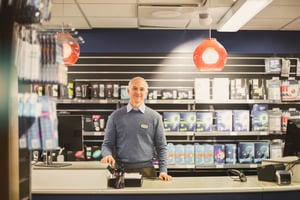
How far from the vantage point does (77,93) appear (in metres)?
6.56

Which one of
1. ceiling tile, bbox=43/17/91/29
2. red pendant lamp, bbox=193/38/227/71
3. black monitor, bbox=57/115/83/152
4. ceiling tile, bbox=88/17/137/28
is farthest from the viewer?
ceiling tile, bbox=88/17/137/28

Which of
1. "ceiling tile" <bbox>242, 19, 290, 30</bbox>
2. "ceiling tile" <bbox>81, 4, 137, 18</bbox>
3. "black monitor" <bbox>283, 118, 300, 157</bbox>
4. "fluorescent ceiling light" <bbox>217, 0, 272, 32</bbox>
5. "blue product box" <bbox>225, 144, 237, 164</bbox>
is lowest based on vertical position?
"blue product box" <bbox>225, 144, 237, 164</bbox>

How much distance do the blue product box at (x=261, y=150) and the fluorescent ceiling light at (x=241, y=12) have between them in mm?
2021

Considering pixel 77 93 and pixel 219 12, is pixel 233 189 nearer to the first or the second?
pixel 219 12

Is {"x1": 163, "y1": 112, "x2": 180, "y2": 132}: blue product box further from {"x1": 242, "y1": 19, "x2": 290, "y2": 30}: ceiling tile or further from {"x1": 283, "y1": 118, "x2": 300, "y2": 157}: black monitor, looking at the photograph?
{"x1": 283, "y1": 118, "x2": 300, "y2": 157}: black monitor

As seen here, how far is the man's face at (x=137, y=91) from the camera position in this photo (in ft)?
15.0

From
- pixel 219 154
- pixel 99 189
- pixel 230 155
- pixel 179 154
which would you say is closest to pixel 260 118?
pixel 230 155

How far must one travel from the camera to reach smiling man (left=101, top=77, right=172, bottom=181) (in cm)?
450

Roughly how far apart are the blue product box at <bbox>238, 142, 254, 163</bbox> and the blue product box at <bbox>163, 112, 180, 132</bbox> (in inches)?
43.6

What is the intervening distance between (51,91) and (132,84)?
2.61 metres

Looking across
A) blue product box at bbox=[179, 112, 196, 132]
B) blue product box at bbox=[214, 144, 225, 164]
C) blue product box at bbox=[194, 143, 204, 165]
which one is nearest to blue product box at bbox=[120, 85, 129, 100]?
blue product box at bbox=[179, 112, 196, 132]

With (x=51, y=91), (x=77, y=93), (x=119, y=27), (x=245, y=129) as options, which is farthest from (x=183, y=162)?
(x=51, y=91)

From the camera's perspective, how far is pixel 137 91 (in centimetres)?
460

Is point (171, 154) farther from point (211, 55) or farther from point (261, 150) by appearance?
point (211, 55)
